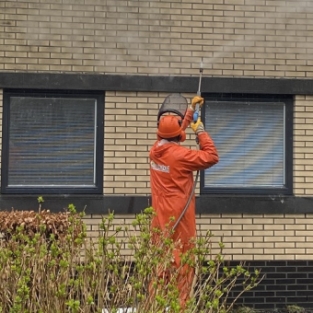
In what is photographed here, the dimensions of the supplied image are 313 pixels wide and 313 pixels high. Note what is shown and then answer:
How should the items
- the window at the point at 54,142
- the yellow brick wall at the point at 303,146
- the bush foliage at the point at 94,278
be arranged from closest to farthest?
the bush foliage at the point at 94,278 → the window at the point at 54,142 → the yellow brick wall at the point at 303,146

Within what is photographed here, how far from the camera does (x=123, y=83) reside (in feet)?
28.6

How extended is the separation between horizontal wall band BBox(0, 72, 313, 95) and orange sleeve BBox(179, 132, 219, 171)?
1772 millimetres

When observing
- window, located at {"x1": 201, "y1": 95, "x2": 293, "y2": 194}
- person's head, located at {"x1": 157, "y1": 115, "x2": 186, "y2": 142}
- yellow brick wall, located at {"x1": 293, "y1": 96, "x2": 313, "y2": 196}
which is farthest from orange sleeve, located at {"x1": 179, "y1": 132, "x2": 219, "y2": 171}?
yellow brick wall, located at {"x1": 293, "y1": 96, "x2": 313, "y2": 196}

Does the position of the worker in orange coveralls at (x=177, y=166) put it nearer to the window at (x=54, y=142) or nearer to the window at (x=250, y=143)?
the window at (x=54, y=142)

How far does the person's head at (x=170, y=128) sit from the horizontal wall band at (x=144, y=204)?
154 centimetres

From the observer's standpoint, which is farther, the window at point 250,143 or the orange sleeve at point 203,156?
the window at point 250,143

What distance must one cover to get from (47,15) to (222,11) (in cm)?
198

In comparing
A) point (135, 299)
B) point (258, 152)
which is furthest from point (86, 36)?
point (135, 299)

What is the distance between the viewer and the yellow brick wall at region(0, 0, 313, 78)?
340 inches

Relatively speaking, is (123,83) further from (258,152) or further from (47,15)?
(258,152)

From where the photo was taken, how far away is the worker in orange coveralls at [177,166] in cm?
714

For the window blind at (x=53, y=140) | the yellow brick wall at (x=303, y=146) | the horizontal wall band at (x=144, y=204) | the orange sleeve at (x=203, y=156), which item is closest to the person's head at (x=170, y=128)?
the orange sleeve at (x=203, y=156)

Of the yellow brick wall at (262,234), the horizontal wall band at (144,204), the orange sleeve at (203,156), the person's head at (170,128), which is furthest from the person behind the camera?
the yellow brick wall at (262,234)

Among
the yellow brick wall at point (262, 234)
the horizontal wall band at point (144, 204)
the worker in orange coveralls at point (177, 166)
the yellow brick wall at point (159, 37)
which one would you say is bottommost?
the yellow brick wall at point (262, 234)
